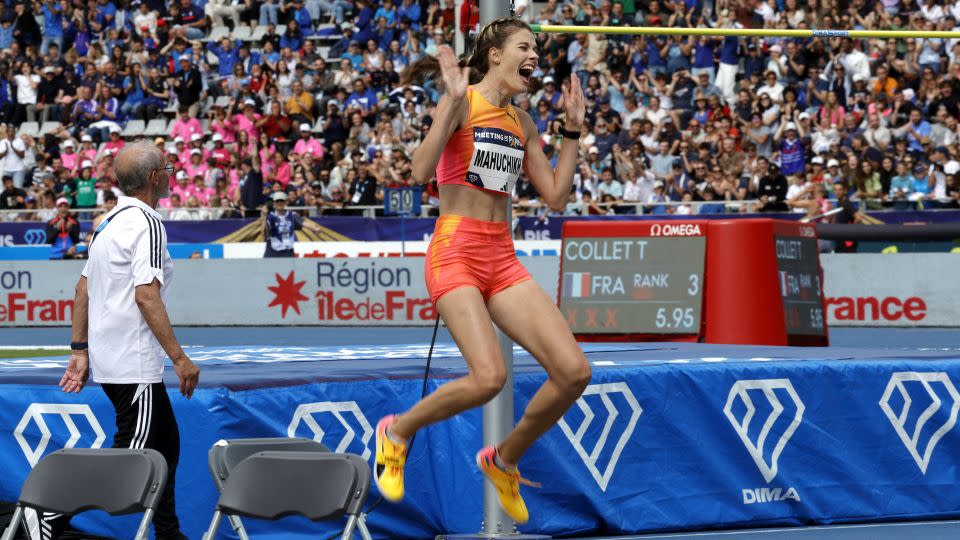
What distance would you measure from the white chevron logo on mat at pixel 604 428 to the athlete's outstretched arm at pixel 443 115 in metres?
2.29

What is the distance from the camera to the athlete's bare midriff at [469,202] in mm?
5855

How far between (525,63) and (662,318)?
610 cm

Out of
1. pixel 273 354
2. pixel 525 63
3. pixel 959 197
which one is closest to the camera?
pixel 525 63

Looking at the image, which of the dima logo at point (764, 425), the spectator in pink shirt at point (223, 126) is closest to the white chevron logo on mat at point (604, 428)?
→ the dima logo at point (764, 425)

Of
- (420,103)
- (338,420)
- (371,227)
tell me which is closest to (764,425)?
(338,420)

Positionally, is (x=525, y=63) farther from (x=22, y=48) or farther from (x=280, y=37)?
(x=22, y=48)

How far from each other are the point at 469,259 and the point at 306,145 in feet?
64.8

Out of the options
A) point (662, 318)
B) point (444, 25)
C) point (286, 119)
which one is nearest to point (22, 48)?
point (286, 119)

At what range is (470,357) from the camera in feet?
18.4

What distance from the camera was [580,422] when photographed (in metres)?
7.54

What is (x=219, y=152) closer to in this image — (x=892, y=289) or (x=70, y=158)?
(x=70, y=158)

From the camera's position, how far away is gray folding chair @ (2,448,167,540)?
200 inches

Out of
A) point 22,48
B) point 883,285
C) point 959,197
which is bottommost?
point 883,285

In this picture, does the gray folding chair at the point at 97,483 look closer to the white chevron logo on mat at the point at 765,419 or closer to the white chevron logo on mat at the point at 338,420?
the white chevron logo on mat at the point at 338,420
